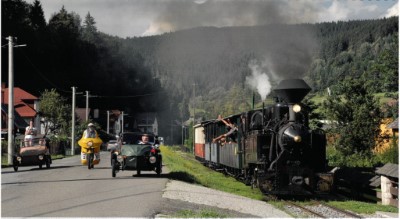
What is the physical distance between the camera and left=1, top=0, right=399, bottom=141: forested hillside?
105 ft

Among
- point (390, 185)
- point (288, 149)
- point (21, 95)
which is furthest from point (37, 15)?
point (288, 149)

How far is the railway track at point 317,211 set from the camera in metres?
17.7

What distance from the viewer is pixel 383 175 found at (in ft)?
92.2

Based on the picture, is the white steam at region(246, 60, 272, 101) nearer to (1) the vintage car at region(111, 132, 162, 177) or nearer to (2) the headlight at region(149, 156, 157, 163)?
(1) the vintage car at region(111, 132, 162, 177)

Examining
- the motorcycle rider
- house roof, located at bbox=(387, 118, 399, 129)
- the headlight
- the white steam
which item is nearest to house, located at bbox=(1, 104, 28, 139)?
the white steam

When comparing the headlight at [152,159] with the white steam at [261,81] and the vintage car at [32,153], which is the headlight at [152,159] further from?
the white steam at [261,81]

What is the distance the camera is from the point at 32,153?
84.6 ft

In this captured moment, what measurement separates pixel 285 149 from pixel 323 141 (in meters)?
1.67

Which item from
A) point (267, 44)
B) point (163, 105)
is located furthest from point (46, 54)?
point (267, 44)

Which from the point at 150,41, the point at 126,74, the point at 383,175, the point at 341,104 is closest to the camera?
the point at 383,175

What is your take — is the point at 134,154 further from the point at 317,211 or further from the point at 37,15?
the point at 37,15

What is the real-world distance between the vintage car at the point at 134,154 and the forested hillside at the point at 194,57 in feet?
37.2

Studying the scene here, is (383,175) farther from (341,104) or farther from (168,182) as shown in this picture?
(341,104)

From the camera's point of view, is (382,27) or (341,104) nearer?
(341,104)
